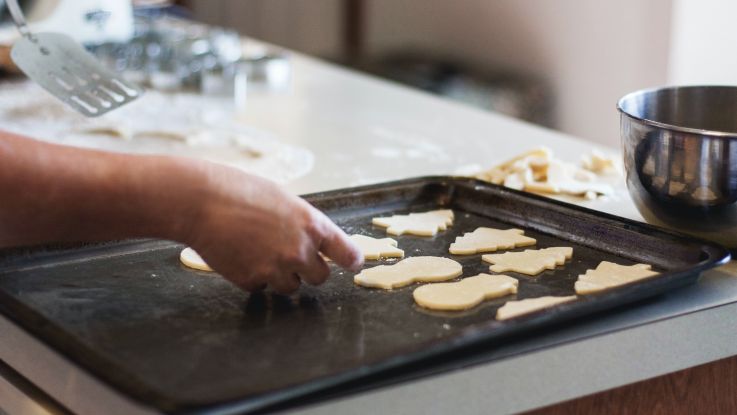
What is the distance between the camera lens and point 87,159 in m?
0.91

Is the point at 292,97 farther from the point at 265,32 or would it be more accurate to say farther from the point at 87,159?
the point at 265,32

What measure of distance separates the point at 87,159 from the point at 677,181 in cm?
66

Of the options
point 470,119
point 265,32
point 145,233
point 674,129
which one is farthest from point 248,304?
point 265,32

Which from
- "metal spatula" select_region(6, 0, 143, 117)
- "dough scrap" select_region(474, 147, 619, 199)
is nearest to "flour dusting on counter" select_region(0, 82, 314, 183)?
"metal spatula" select_region(6, 0, 143, 117)

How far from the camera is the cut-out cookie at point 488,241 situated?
1.21 meters

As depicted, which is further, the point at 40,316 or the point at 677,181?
the point at 677,181

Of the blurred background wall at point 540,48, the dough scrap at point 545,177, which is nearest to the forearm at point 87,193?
the dough scrap at point 545,177

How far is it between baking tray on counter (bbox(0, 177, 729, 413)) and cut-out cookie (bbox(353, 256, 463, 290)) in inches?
0.5

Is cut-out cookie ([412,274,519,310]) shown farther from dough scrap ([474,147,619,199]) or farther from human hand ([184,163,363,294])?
dough scrap ([474,147,619,199])

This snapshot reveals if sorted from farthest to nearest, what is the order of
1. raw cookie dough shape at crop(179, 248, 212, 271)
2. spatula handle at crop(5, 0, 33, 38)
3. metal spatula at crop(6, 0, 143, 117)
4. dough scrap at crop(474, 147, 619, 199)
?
spatula handle at crop(5, 0, 33, 38) → metal spatula at crop(6, 0, 143, 117) → dough scrap at crop(474, 147, 619, 199) → raw cookie dough shape at crop(179, 248, 212, 271)

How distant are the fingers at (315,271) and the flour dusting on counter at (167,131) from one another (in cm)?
59

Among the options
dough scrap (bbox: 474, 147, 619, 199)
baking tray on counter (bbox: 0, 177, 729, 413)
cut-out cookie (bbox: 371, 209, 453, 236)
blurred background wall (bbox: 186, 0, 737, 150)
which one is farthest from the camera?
blurred background wall (bbox: 186, 0, 737, 150)

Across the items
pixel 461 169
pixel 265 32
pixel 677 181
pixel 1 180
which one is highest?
pixel 1 180

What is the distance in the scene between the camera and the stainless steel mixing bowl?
3.76 ft
